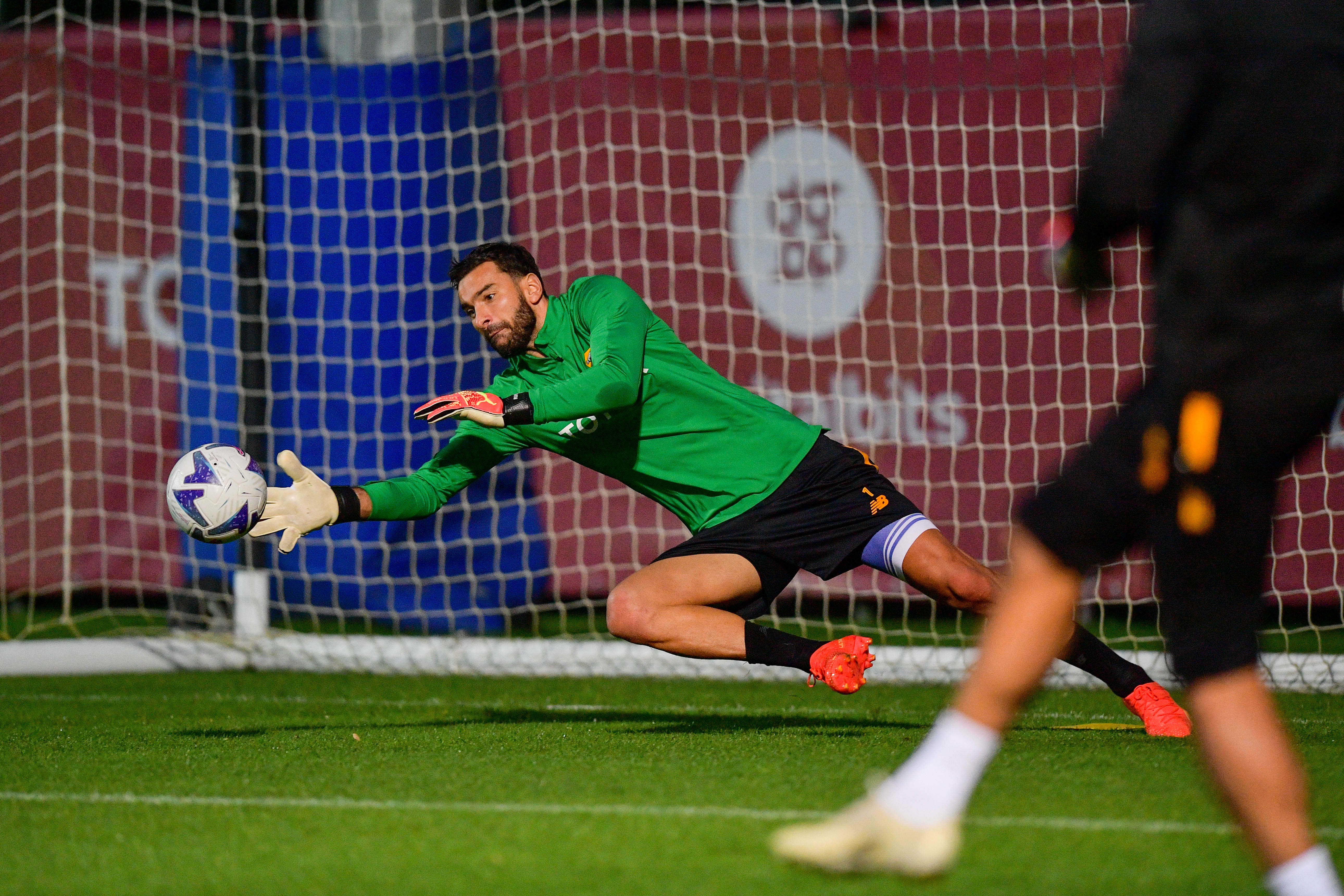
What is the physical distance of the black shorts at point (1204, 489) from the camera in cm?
243

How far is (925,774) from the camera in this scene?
8.35 ft

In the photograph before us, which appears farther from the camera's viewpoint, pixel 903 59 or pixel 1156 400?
pixel 903 59

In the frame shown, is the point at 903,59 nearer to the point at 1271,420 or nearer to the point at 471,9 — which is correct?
the point at 471,9

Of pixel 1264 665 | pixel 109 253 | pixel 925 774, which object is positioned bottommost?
pixel 1264 665

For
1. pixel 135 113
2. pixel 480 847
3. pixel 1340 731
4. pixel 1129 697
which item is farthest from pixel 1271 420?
pixel 135 113

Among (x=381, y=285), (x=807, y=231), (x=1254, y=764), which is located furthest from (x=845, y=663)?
(x=381, y=285)

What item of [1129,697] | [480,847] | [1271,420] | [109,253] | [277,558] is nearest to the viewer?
[1271,420]

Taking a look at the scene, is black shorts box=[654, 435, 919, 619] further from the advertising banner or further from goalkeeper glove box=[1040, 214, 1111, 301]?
the advertising banner

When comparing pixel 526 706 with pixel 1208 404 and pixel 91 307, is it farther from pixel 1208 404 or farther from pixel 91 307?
pixel 91 307

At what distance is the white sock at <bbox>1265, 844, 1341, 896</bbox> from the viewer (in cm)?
241

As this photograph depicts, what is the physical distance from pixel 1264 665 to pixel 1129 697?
1.90 m

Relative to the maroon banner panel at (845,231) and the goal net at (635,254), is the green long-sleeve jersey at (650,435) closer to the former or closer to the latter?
the goal net at (635,254)

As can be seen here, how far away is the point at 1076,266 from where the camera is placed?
8.32 feet

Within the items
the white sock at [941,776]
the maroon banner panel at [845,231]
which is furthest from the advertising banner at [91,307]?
the white sock at [941,776]
